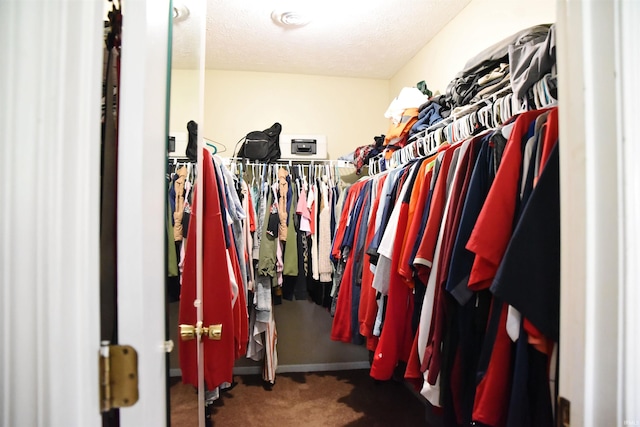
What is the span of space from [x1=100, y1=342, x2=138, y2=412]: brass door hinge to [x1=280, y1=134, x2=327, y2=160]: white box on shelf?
7.19 ft

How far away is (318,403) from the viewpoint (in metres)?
2.19

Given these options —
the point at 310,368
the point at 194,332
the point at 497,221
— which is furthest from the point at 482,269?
the point at 310,368

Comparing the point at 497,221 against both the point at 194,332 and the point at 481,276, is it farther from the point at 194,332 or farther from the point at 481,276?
the point at 194,332

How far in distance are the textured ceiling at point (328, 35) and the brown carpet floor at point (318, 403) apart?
2315 mm

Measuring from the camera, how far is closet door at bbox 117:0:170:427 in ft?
1.42

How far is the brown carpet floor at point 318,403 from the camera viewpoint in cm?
199

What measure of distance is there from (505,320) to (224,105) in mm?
2557

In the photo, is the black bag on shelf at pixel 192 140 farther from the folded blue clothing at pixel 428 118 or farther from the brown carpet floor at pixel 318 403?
the brown carpet floor at pixel 318 403

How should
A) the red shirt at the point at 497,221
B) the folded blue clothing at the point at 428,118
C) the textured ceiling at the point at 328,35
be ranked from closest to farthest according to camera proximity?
the red shirt at the point at 497,221
the folded blue clothing at the point at 428,118
the textured ceiling at the point at 328,35

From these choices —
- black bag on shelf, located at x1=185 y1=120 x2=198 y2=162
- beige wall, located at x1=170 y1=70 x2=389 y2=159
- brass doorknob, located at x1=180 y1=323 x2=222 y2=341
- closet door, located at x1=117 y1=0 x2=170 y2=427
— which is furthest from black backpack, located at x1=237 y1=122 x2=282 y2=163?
closet door, located at x1=117 y1=0 x2=170 y2=427

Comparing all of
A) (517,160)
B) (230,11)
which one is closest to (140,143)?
(517,160)
